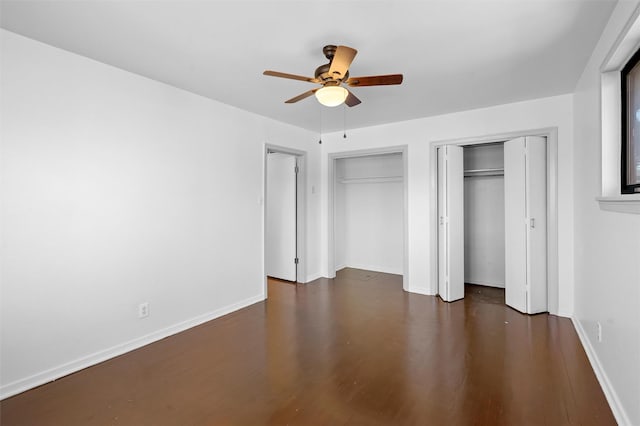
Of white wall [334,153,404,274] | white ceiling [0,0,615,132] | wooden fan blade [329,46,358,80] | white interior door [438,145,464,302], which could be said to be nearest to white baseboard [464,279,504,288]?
white interior door [438,145,464,302]

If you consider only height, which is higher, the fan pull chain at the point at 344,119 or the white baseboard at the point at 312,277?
the fan pull chain at the point at 344,119

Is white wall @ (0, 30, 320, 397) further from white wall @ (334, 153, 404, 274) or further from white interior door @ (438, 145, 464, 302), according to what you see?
white interior door @ (438, 145, 464, 302)


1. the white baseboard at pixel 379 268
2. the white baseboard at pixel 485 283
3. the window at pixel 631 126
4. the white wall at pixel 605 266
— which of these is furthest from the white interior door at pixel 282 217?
the window at pixel 631 126

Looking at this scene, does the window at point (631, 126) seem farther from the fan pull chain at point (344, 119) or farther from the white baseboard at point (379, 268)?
the white baseboard at point (379, 268)

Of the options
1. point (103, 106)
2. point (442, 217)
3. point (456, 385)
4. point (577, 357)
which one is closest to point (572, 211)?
point (442, 217)

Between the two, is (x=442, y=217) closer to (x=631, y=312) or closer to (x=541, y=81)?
(x=541, y=81)

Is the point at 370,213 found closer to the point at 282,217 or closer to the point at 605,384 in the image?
the point at 282,217

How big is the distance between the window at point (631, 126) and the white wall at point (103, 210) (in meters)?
3.51

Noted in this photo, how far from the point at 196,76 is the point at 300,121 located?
1.82 m

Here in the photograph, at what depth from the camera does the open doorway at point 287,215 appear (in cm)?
504

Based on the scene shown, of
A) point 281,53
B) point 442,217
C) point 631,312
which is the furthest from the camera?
point 442,217

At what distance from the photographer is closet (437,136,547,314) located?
3.61 metres

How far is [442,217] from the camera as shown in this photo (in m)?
4.23

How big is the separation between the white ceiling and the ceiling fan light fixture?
349 millimetres
